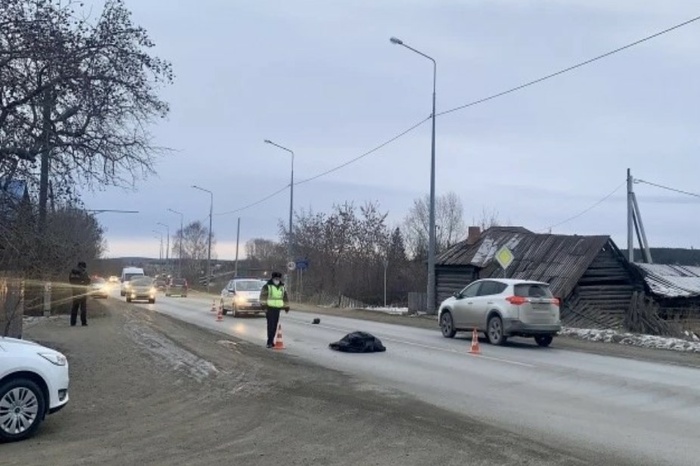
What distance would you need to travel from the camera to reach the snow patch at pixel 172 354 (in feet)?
45.9

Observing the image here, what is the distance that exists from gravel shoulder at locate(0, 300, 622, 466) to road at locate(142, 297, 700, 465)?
546 mm

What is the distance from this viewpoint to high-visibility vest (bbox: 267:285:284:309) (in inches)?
722

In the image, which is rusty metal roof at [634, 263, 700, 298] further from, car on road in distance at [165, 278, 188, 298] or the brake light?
car on road in distance at [165, 278, 188, 298]

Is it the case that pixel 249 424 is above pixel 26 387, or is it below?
below

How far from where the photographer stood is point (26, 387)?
829cm

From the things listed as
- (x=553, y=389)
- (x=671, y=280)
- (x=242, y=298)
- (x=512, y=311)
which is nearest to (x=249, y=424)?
(x=553, y=389)

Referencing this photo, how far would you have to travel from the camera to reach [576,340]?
22672 mm

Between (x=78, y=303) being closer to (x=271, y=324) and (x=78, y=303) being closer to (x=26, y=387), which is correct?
(x=271, y=324)

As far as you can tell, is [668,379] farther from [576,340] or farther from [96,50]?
[96,50]

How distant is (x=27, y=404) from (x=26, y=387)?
187 mm

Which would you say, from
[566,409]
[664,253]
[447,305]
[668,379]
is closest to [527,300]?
[447,305]

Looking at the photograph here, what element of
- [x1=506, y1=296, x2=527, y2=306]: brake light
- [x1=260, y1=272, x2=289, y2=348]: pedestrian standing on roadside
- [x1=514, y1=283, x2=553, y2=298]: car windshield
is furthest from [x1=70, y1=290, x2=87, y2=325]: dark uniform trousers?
[x1=514, y1=283, x2=553, y2=298]: car windshield

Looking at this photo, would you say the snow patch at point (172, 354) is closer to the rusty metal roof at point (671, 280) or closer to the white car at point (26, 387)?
→ the white car at point (26, 387)

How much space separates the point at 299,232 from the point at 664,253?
43.6 metres
